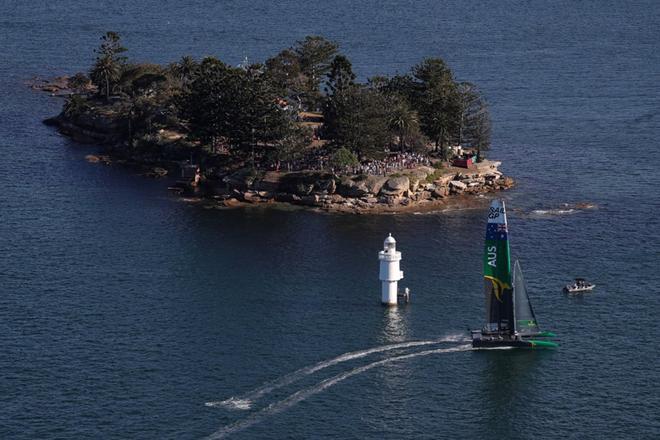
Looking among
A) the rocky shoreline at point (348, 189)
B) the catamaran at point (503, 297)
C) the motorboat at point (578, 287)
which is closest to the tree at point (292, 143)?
the rocky shoreline at point (348, 189)

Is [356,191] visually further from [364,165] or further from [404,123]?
[404,123]

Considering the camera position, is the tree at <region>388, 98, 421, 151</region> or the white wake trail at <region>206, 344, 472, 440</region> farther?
the tree at <region>388, 98, 421, 151</region>

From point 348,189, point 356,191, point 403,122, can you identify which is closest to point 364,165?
point 348,189

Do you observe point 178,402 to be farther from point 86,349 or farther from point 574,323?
point 574,323

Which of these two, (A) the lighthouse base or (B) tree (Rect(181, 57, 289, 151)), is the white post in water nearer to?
(A) the lighthouse base

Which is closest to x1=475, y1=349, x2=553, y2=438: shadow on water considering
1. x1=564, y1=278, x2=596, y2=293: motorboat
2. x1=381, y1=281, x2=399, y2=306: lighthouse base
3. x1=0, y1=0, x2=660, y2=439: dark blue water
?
x1=0, y1=0, x2=660, y2=439: dark blue water
